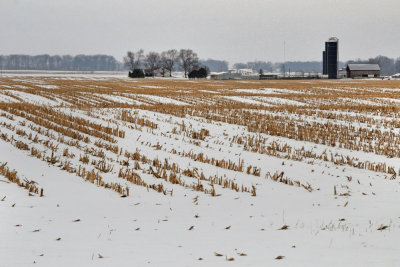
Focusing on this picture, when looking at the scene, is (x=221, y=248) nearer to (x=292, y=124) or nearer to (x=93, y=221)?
(x=93, y=221)

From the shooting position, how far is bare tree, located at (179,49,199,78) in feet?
509

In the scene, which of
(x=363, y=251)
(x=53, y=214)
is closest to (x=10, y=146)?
(x=53, y=214)

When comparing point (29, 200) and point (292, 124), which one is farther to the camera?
point (292, 124)

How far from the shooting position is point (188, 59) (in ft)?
509

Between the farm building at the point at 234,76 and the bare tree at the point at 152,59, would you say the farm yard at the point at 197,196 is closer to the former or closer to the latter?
the farm building at the point at 234,76

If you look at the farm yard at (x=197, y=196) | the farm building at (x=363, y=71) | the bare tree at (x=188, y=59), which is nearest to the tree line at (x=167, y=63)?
the bare tree at (x=188, y=59)

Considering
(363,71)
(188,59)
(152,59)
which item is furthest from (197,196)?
(152,59)

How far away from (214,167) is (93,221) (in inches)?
181

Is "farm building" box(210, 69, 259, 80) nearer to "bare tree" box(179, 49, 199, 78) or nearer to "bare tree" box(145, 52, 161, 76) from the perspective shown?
"bare tree" box(179, 49, 199, 78)

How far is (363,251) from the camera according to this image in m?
5.60

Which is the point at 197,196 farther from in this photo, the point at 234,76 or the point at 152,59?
the point at 152,59

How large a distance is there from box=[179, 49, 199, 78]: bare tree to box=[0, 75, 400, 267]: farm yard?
138872 mm

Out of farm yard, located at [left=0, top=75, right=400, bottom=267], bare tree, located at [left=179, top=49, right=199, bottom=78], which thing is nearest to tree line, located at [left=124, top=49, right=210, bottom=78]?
bare tree, located at [left=179, top=49, right=199, bottom=78]

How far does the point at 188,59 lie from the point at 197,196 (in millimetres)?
148670
